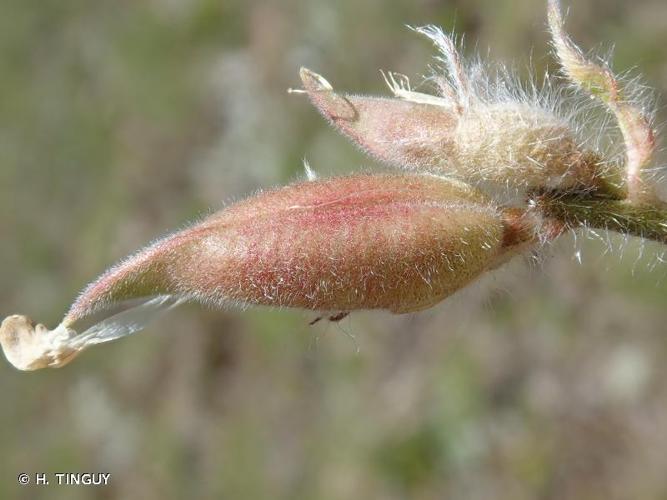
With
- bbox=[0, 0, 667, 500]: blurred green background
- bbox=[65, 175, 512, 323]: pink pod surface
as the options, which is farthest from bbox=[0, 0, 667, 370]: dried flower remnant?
bbox=[0, 0, 667, 500]: blurred green background

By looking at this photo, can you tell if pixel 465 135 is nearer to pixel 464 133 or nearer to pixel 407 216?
pixel 464 133

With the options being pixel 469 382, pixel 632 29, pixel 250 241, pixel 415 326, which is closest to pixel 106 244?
pixel 415 326

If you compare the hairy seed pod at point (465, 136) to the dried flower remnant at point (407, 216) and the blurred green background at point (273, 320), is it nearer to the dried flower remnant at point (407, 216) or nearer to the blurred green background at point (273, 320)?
the dried flower remnant at point (407, 216)

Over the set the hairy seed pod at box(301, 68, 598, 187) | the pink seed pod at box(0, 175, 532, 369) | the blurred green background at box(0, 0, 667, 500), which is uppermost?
the hairy seed pod at box(301, 68, 598, 187)

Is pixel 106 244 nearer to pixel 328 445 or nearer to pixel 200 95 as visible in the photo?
pixel 200 95

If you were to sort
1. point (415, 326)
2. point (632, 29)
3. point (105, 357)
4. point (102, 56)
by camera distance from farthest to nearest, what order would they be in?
point (102, 56) → point (105, 357) → point (415, 326) → point (632, 29)

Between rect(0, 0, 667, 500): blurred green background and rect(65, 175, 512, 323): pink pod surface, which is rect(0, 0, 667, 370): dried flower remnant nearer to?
rect(65, 175, 512, 323): pink pod surface

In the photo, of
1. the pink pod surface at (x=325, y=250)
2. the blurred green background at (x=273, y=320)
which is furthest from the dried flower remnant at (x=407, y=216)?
the blurred green background at (x=273, y=320)
